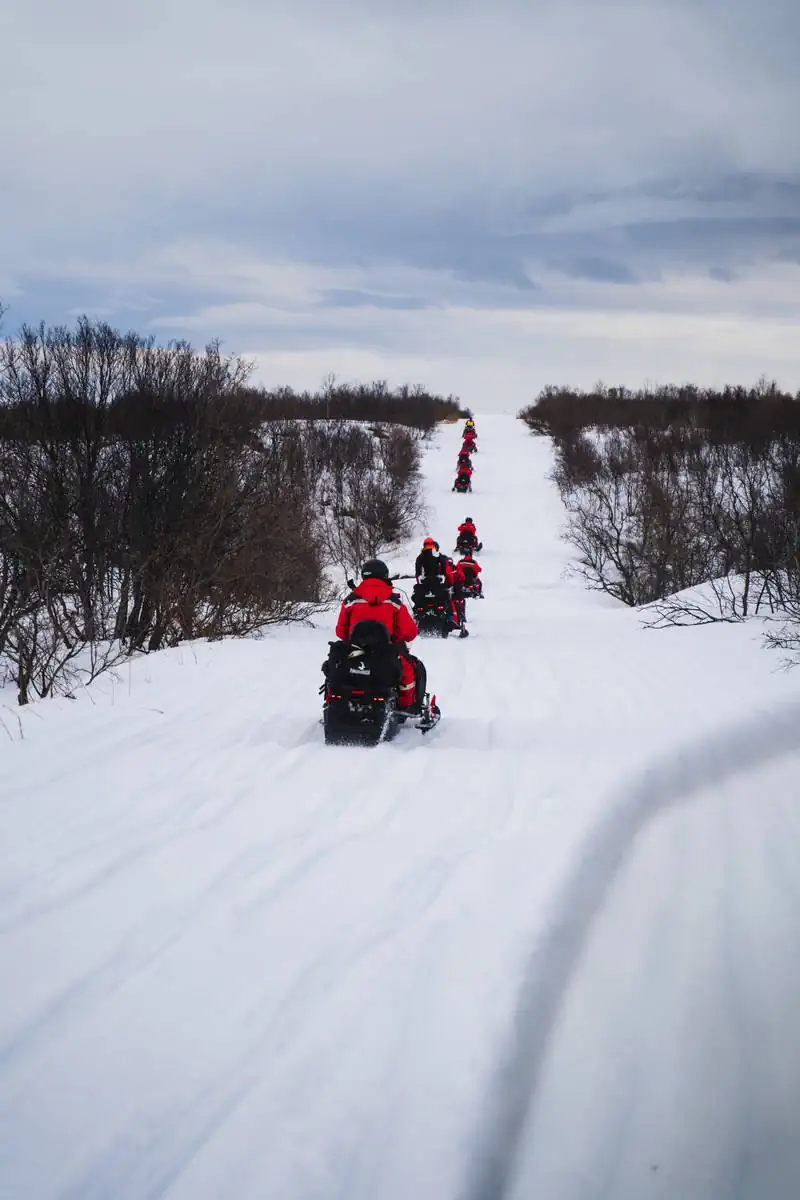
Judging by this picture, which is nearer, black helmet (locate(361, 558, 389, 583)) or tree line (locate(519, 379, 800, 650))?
black helmet (locate(361, 558, 389, 583))

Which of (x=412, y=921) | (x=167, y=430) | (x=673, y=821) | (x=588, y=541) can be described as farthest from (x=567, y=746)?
(x=588, y=541)

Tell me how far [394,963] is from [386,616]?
145 inches

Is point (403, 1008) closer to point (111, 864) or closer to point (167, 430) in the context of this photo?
point (111, 864)

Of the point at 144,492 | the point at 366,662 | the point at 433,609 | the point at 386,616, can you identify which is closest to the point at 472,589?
the point at 433,609

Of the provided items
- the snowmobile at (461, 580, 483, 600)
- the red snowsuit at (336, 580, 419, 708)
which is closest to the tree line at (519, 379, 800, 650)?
the snowmobile at (461, 580, 483, 600)

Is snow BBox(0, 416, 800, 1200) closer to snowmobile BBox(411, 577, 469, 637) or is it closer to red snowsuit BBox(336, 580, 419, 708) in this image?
red snowsuit BBox(336, 580, 419, 708)

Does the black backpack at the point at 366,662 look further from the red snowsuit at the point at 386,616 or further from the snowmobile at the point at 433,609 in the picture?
the snowmobile at the point at 433,609

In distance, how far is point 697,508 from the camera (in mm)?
30016

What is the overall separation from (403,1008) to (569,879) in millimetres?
1452

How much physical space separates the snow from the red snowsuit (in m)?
0.46

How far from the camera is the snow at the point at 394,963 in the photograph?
2525 millimetres

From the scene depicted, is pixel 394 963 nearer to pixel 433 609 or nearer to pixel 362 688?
pixel 362 688

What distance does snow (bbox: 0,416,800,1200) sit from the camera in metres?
2.53

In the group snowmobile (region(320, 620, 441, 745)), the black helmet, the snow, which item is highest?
the black helmet
